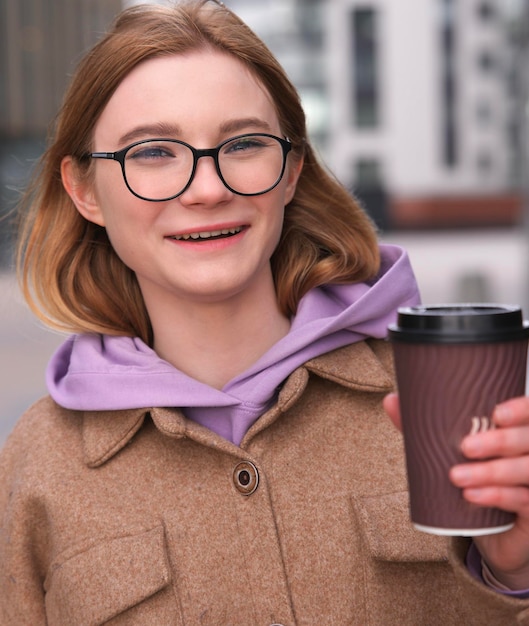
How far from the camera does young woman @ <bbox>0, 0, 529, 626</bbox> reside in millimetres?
1734

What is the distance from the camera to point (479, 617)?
4.72 ft

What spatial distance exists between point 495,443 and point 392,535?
66 cm

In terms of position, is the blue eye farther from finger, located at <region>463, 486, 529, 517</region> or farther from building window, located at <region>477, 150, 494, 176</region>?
building window, located at <region>477, 150, 494, 176</region>

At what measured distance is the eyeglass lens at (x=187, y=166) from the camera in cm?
169

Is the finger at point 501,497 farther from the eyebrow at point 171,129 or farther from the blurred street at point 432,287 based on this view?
the blurred street at point 432,287

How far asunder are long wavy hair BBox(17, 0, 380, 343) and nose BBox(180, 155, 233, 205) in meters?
0.23

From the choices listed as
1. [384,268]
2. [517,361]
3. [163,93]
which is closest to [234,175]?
[163,93]

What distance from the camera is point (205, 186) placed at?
5.47 ft

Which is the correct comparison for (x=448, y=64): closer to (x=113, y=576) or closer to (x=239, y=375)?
(x=239, y=375)

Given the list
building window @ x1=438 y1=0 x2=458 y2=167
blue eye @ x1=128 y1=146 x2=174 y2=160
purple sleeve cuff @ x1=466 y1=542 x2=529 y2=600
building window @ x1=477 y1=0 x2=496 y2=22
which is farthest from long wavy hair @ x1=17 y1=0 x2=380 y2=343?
building window @ x1=477 y1=0 x2=496 y2=22

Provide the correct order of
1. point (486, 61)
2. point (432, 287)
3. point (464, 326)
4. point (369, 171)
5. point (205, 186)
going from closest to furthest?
point (464, 326)
point (205, 186)
point (432, 287)
point (369, 171)
point (486, 61)

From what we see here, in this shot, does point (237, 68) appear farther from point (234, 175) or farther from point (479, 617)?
point (479, 617)

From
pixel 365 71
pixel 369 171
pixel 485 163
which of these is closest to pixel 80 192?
pixel 369 171

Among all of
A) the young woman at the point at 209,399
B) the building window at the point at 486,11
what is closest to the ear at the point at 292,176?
the young woman at the point at 209,399
